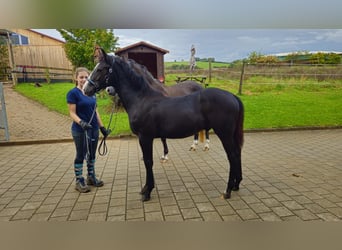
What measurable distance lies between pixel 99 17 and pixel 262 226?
2.29 metres

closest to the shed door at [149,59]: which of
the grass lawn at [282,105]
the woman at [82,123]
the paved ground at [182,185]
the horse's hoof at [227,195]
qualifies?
the grass lawn at [282,105]

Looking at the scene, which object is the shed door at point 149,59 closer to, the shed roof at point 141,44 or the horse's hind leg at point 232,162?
the shed roof at point 141,44

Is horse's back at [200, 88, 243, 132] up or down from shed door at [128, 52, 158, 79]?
down

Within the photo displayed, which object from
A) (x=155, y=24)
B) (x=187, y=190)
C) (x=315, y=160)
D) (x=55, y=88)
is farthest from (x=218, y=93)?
(x=55, y=88)

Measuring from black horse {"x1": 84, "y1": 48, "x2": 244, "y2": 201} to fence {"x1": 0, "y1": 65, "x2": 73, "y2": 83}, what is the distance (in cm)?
643

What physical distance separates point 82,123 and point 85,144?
0.38 m

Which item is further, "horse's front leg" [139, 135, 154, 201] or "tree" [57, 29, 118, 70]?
"tree" [57, 29, 118, 70]

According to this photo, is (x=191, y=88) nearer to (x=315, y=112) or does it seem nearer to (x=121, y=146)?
(x=121, y=146)

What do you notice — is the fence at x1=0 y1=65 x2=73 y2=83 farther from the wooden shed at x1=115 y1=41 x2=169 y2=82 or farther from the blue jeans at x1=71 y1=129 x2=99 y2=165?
the blue jeans at x1=71 y1=129 x2=99 y2=165

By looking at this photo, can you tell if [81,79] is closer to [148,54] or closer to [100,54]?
[100,54]

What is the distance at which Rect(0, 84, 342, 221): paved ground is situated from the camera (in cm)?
217

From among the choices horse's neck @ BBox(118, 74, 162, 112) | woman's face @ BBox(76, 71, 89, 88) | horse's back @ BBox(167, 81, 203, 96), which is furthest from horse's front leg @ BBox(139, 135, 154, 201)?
horse's back @ BBox(167, 81, 203, 96)

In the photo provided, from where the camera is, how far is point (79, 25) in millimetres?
1829

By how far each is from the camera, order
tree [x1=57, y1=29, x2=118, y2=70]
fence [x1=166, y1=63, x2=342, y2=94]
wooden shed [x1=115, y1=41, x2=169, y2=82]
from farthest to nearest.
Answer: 1. tree [x1=57, y1=29, x2=118, y2=70]
2. wooden shed [x1=115, y1=41, x2=169, y2=82]
3. fence [x1=166, y1=63, x2=342, y2=94]
